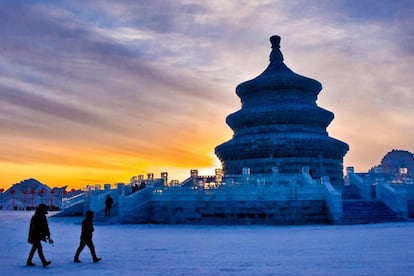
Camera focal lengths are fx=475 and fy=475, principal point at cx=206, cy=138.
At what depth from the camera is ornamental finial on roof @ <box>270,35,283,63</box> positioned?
45.0 m

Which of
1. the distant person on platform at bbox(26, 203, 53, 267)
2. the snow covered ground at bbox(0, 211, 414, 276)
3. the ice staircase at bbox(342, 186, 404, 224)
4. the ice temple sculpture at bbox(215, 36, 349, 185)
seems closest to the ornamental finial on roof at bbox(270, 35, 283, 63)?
the ice temple sculpture at bbox(215, 36, 349, 185)

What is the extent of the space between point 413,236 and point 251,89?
28.2m

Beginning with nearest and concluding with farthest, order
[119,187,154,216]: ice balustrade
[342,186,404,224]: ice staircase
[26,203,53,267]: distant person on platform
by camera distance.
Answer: [26,203,53,267]: distant person on platform
[342,186,404,224]: ice staircase
[119,187,154,216]: ice balustrade

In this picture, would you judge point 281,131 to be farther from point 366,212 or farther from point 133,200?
point 133,200

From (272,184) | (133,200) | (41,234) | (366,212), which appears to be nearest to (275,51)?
(272,184)

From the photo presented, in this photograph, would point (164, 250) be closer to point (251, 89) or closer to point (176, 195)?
point (176, 195)

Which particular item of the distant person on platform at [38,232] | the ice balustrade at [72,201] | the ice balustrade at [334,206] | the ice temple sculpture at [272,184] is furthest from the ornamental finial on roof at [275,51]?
the distant person on platform at [38,232]

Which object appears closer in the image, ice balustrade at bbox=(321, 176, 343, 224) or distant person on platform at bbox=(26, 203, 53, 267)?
distant person on platform at bbox=(26, 203, 53, 267)

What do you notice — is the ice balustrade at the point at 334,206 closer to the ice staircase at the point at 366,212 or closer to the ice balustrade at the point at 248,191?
the ice staircase at the point at 366,212

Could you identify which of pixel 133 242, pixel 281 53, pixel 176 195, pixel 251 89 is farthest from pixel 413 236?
pixel 281 53

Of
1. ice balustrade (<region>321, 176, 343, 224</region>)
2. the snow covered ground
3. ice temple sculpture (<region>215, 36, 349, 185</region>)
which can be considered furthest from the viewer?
ice temple sculpture (<region>215, 36, 349, 185</region>)

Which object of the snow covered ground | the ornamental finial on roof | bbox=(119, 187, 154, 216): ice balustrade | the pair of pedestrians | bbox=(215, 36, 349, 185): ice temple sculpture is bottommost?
the snow covered ground

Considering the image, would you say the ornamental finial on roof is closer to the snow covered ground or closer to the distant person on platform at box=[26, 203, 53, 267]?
the snow covered ground

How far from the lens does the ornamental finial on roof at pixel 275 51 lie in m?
45.0
